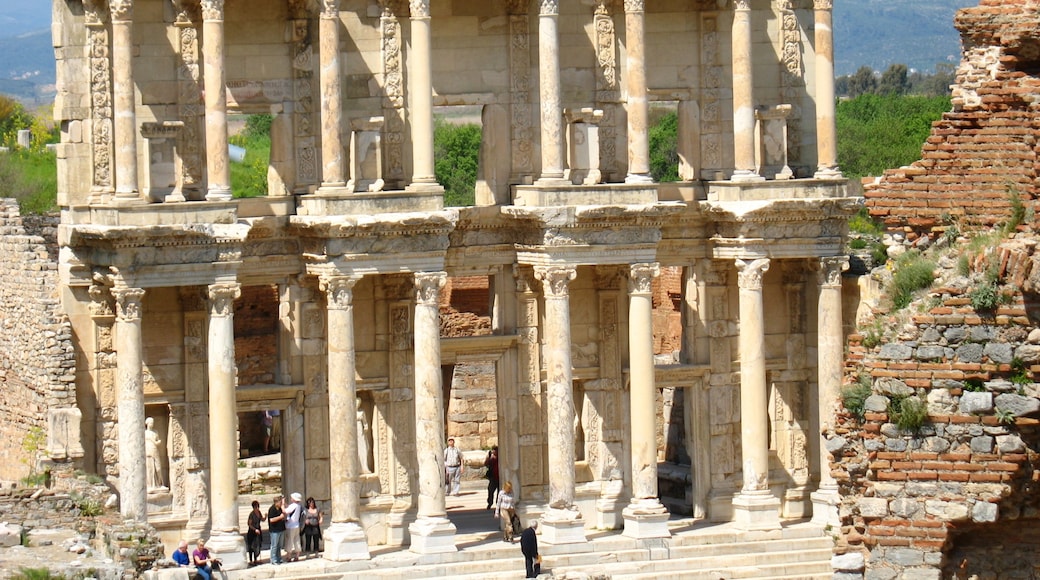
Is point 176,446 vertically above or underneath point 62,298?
underneath

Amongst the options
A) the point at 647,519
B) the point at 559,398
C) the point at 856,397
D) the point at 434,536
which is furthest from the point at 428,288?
the point at 856,397

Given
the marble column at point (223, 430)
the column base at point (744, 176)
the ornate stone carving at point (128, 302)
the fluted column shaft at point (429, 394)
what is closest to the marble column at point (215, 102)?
the marble column at point (223, 430)

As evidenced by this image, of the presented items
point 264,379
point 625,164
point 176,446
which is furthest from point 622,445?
point 264,379

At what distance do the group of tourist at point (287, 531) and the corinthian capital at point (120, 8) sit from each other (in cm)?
754

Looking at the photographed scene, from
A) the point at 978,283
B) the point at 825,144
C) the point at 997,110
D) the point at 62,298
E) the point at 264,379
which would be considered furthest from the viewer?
the point at 264,379

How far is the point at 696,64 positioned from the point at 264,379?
1277 cm

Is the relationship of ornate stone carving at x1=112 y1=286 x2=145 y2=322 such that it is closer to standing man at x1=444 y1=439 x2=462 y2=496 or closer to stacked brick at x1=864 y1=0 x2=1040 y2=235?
standing man at x1=444 y1=439 x2=462 y2=496

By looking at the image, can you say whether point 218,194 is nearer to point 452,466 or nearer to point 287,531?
point 287,531

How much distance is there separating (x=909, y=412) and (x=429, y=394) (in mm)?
18180

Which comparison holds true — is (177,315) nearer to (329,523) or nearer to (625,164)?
(329,523)

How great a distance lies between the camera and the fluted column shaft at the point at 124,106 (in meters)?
34.7

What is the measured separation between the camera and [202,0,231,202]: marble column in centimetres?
3525

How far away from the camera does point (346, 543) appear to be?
36.4 meters

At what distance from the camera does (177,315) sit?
36844 mm
